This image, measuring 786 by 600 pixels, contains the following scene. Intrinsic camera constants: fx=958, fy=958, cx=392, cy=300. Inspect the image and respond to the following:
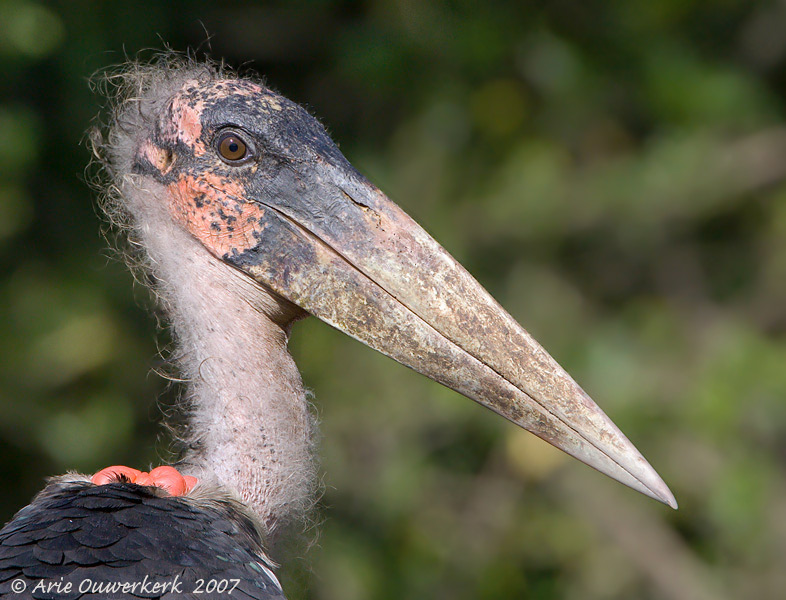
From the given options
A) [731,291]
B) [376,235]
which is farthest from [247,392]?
[731,291]

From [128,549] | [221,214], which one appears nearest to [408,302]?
[221,214]

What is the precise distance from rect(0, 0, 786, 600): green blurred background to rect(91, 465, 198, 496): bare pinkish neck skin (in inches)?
87.3

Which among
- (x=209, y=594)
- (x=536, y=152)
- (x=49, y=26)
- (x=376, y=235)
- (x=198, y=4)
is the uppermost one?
(x=536, y=152)

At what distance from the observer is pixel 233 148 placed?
2086mm

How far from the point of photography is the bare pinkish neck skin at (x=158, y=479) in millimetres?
1916

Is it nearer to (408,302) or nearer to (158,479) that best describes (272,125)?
(408,302)

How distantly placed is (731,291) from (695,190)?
800 mm

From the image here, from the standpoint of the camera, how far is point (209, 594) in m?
1.65

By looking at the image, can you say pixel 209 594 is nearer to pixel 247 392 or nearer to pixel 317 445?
pixel 247 392

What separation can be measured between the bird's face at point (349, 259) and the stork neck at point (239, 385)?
0.06 meters

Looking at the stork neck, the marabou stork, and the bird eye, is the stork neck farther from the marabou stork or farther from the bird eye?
the bird eye

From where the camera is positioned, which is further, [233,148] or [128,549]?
[233,148]

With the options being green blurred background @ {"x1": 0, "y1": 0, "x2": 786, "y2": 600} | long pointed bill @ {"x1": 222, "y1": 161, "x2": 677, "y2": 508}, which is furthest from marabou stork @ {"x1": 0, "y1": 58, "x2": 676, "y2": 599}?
green blurred background @ {"x1": 0, "y1": 0, "x2": 786, "y2": 600}

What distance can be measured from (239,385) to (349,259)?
0.36 m
